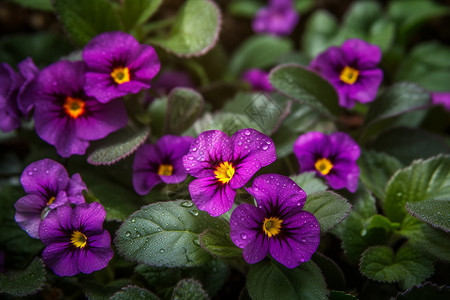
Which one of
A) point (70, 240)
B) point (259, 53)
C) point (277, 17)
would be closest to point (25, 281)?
point (70, 240)

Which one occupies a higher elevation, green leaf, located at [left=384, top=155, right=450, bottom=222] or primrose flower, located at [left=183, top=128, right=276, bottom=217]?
primrose flower, located at [left=183, top=128, right=276, bottom=217]

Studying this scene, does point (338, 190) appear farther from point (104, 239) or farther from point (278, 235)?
point (104, 239)

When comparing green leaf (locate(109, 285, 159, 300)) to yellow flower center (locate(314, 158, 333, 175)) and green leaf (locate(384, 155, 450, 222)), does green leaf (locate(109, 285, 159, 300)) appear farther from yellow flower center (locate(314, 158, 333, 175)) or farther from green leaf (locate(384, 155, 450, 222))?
green leaf (locate(384, 155, 450, 222))

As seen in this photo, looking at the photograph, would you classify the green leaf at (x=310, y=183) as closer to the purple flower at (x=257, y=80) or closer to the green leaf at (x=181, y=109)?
the green leaf at (x=181, y=109)

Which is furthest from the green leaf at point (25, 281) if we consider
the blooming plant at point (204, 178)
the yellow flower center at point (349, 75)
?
the yellow flower center at point (349, 75)

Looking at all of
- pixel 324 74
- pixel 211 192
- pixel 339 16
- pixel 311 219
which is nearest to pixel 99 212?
pixel 211 192

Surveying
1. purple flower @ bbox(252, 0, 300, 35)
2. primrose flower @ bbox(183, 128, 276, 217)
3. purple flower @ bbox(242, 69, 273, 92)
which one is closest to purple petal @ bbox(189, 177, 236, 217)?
primrose flower @ bbox(183, 128, 276, 217)

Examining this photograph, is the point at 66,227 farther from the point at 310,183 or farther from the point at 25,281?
the point at 310,183
